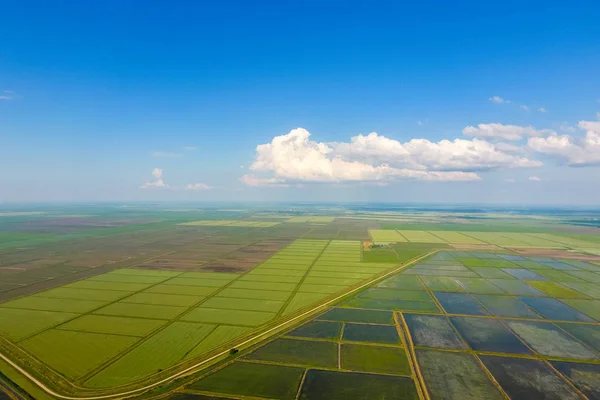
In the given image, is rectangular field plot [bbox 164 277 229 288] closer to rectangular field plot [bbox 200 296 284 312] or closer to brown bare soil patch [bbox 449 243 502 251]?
rectangular field plot [bbox 200 296 284 312]

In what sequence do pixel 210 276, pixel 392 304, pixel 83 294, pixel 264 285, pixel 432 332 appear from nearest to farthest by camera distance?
pixel 432 332 → pixel 392 304 → pixel 83 294 → pixel 264 285 → pixel 210 276

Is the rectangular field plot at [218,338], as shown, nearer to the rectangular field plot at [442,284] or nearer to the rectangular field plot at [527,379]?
the rectangular field plot at [527,379]

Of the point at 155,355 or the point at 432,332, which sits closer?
the point at 155,355

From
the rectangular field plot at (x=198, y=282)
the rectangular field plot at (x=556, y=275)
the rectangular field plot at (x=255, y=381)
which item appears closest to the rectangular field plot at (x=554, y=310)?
the rectangular field plot at (x=556, y=275)

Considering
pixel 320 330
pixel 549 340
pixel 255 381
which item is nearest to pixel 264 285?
pixel 320 330

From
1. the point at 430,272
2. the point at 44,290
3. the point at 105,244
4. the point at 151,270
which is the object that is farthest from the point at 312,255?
the point at 105,244

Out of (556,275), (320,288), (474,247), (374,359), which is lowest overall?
(374,359)

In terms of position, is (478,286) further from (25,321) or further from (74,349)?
(25,321)

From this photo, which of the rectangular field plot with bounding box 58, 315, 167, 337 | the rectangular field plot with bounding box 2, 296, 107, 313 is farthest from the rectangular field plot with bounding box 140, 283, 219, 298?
the rectangular field plot with bounding box 58, 315, 167, 337
